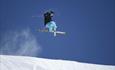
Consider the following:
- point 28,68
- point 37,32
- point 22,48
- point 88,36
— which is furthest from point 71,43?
point 28,68

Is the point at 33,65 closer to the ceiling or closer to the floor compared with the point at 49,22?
closer to the floor

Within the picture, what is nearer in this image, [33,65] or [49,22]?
[33,65]

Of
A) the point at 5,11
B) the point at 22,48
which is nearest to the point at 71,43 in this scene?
→ the point at 22,48

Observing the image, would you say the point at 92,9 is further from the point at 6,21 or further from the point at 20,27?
the point at 6,21

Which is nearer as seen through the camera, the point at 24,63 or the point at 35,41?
the point at 24,63

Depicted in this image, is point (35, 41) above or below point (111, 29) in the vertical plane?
below

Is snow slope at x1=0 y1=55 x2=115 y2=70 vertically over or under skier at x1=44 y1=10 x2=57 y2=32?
under

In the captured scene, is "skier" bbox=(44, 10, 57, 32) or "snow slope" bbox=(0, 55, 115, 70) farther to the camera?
"skier" bbox=(44, 10, 57, 32)

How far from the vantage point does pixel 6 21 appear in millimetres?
1558

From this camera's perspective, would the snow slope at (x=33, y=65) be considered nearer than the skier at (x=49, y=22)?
Yes

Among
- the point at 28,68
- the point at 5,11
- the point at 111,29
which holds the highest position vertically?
the point at 5,11

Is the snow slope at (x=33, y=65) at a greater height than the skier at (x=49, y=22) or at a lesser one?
lesser

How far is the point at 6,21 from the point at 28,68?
591 millimetres

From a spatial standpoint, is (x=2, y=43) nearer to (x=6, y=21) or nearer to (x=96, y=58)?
(x=6, y=21)
